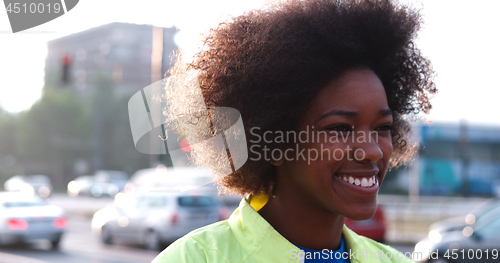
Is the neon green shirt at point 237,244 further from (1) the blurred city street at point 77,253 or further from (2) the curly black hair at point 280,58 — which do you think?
(1) the blurred city street at point 77,253

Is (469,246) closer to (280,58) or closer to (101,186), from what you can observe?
(280,58)

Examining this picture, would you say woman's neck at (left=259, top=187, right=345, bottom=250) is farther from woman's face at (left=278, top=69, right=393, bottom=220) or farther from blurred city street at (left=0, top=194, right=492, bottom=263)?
blurred city street at (left=0, top=194, right=492, bottom=263)

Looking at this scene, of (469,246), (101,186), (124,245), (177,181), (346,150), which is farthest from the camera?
(101,186)

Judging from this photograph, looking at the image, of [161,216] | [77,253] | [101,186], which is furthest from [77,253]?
[101,186]

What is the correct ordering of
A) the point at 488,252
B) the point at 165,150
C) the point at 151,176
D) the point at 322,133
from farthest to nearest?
1. the point at 151,176
2. the point at 488,252
3. the point at 165,150
4. the point at 322,133

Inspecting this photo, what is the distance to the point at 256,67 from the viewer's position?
1854mm

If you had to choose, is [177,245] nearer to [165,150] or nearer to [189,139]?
[189,139]

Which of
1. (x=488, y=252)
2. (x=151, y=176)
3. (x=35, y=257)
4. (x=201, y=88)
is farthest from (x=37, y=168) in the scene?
(x=201, y=88)

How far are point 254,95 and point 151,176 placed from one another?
1461 centimetres

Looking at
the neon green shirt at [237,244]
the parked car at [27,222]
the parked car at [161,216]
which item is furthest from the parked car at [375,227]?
the neon green shirt at [237,244]

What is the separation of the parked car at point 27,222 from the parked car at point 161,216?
1383 mm

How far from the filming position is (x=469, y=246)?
22.9ft

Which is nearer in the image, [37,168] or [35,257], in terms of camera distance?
[35,257]

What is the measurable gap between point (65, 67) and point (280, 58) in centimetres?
1491
